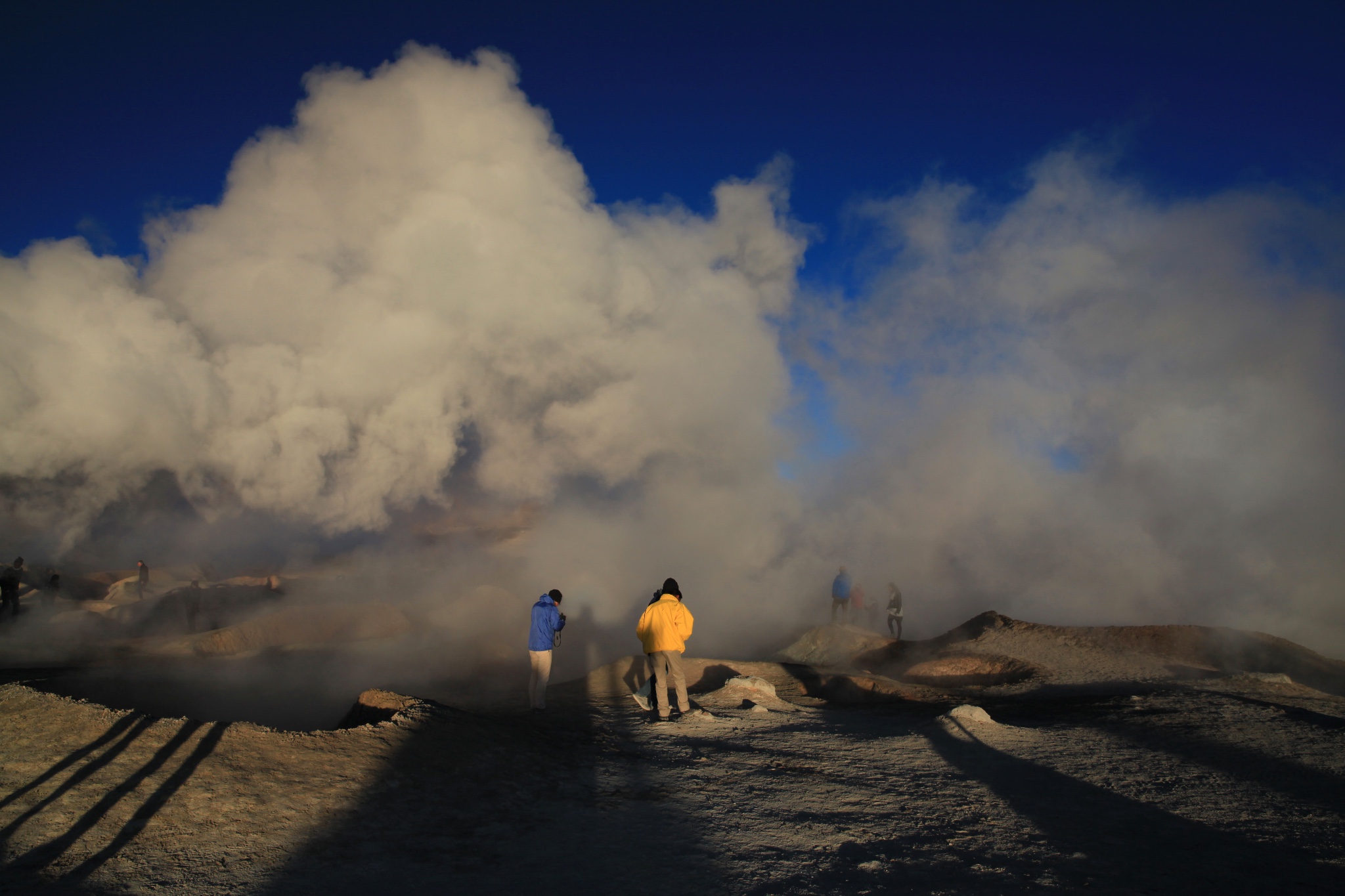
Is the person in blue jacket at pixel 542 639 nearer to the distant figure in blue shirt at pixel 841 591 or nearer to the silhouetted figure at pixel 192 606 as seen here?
the distant figure in blue shirt at pixel 841 591

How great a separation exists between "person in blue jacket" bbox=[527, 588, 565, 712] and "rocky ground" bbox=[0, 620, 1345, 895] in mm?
753

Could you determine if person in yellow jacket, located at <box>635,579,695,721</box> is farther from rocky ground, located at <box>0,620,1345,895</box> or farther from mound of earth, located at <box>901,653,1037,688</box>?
mound of earth, located at <box>901,653,1037,688</box>

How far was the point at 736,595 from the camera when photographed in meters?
30.2

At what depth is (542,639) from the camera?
320 inches

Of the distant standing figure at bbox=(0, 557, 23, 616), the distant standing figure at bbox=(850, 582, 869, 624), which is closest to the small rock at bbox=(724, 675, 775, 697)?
the distant standing figure at bbox=(850, 582, 869, 624)

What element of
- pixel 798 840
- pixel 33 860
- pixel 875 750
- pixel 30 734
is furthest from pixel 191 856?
pixel 875 750

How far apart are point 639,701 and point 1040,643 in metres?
10.9

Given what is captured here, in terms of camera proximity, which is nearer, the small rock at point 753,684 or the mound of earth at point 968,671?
the small rock at point 753,684

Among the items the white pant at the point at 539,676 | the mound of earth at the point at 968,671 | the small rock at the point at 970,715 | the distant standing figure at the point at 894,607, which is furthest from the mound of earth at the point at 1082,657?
the white pant at the point at 539,676

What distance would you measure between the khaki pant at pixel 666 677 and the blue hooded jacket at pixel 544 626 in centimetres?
126

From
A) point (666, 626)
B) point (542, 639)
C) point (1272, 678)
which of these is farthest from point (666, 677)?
point (1272, 678)

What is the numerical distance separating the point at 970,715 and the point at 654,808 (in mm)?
4309

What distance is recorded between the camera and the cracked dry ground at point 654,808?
3607 mm

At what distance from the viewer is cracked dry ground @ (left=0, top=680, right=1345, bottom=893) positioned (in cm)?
361
